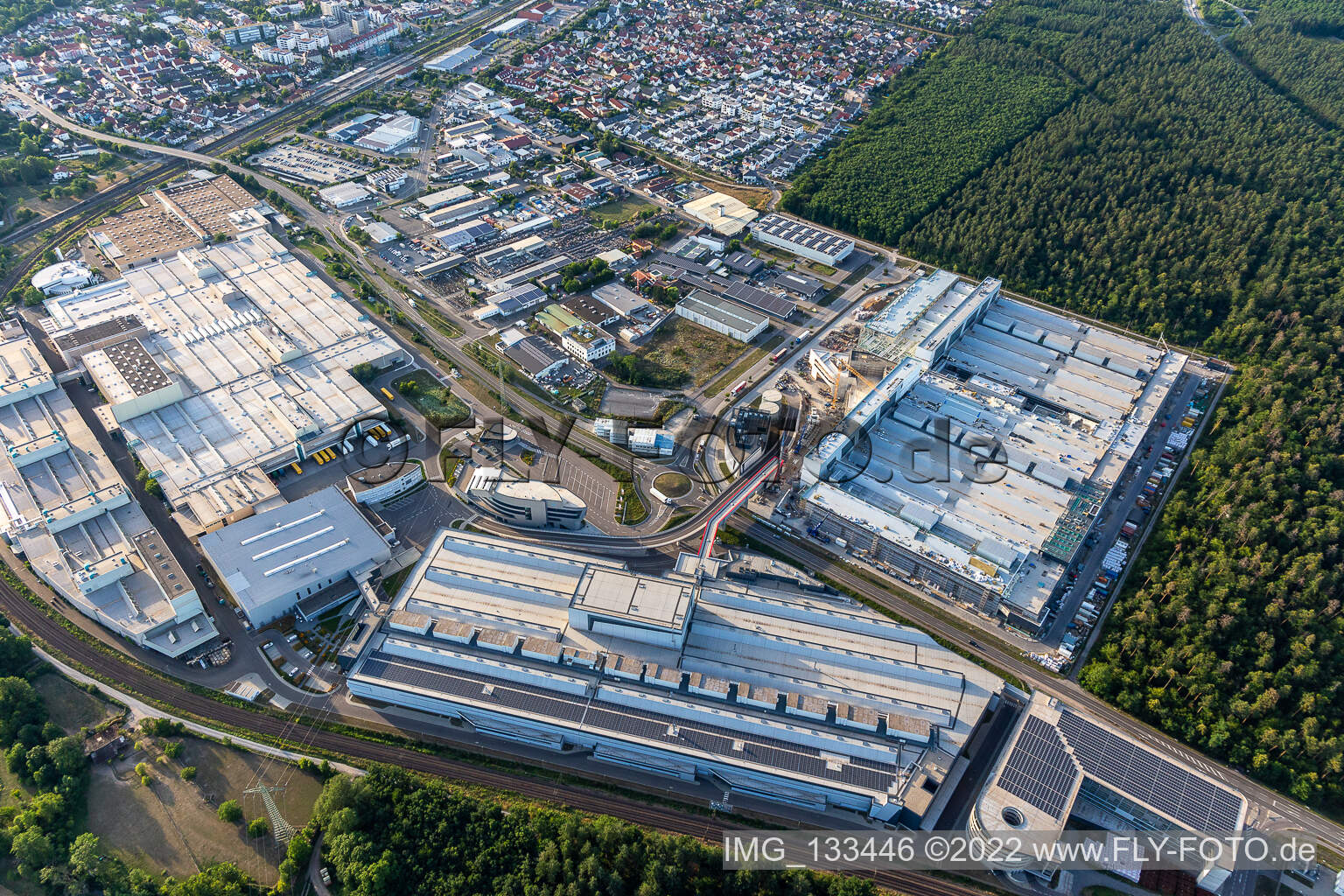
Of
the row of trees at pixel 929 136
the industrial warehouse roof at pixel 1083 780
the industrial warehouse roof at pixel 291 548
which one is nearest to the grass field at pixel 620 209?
the row of trees at pixel 929 136

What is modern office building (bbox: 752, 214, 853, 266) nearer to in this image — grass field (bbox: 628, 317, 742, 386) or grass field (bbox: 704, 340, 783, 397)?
grass field (bbox: 704, 340, 783, 397)

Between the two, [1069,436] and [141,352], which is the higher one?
[1069,436]

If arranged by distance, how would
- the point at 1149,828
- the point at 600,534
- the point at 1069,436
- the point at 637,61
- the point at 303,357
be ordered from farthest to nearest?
the point at 637,61 < the point at 303,357 < the point at 1069,436 < the point at 600,534 < the point at 1149,828

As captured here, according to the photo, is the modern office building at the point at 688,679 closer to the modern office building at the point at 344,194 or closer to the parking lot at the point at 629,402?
the parking lot at the point at 629,402

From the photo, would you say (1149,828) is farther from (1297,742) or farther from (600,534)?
(600,534)

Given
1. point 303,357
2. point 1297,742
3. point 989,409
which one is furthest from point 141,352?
point 1297,742

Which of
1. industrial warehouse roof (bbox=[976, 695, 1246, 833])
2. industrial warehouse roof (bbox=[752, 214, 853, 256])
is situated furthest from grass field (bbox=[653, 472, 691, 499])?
industrial warehouse roof (bbox=[752, 214, 853, 256])
